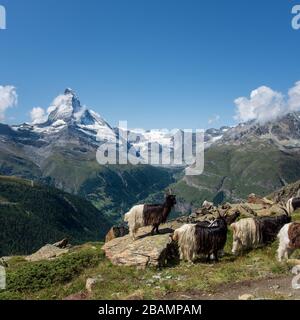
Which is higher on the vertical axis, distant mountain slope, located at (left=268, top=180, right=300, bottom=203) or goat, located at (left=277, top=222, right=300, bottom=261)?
distant mountain slope, located at (left=268, top=180, right=300, bottom=203)

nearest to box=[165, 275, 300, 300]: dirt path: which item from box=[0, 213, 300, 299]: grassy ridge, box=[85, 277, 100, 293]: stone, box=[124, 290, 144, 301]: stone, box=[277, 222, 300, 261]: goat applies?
box=[0, 213, 300, 299]: grassy ridge

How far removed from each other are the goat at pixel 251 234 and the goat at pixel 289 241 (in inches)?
105

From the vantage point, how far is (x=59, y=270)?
93.8 feet

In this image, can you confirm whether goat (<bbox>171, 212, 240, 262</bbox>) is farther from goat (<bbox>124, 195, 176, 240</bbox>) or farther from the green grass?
goat (<bbox>124, 195, 176, 240</bbox>)

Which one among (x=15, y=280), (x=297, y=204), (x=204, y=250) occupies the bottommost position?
(x=15, y=280)

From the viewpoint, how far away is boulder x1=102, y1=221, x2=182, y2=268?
26875 millimetres

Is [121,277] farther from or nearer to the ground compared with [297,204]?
nearer to the ground

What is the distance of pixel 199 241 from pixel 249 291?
20.7ft
